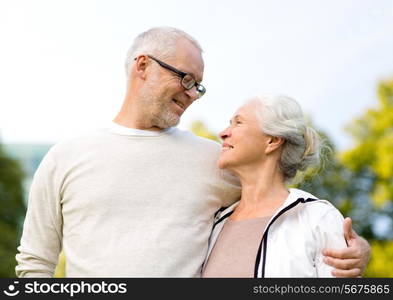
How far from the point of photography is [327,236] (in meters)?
3.25

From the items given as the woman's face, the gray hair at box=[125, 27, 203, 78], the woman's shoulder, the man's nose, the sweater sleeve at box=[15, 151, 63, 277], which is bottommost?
the sweater sleeve at box=[15, 151, 63, 277]

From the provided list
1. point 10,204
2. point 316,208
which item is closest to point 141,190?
point 316,208

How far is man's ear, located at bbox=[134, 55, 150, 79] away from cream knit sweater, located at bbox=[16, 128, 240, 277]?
1.39 ft

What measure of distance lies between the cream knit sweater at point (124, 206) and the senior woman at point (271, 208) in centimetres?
14

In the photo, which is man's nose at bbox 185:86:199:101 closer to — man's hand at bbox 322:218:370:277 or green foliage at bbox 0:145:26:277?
man's hand at bbox 322:218:370:277

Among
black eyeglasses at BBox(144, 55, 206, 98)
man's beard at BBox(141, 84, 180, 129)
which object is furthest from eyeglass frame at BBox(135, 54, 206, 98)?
man's beard at BBox(141, 84, 180, 129)

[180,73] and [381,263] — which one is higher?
[180,73]

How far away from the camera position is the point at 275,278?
3270 millimetres

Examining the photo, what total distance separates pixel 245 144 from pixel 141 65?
867mm

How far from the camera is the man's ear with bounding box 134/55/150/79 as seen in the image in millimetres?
3945

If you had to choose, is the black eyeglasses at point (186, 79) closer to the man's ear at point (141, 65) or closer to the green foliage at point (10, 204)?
the man's ear at point (141, 65)

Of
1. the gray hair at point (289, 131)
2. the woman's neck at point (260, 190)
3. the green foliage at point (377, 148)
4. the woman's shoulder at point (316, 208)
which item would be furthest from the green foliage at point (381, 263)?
the woman's shoulder at point (316, 208)

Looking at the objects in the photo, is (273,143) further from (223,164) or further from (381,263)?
(381,263)

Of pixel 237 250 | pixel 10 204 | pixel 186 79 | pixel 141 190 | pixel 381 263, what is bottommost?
pixel 10 204
